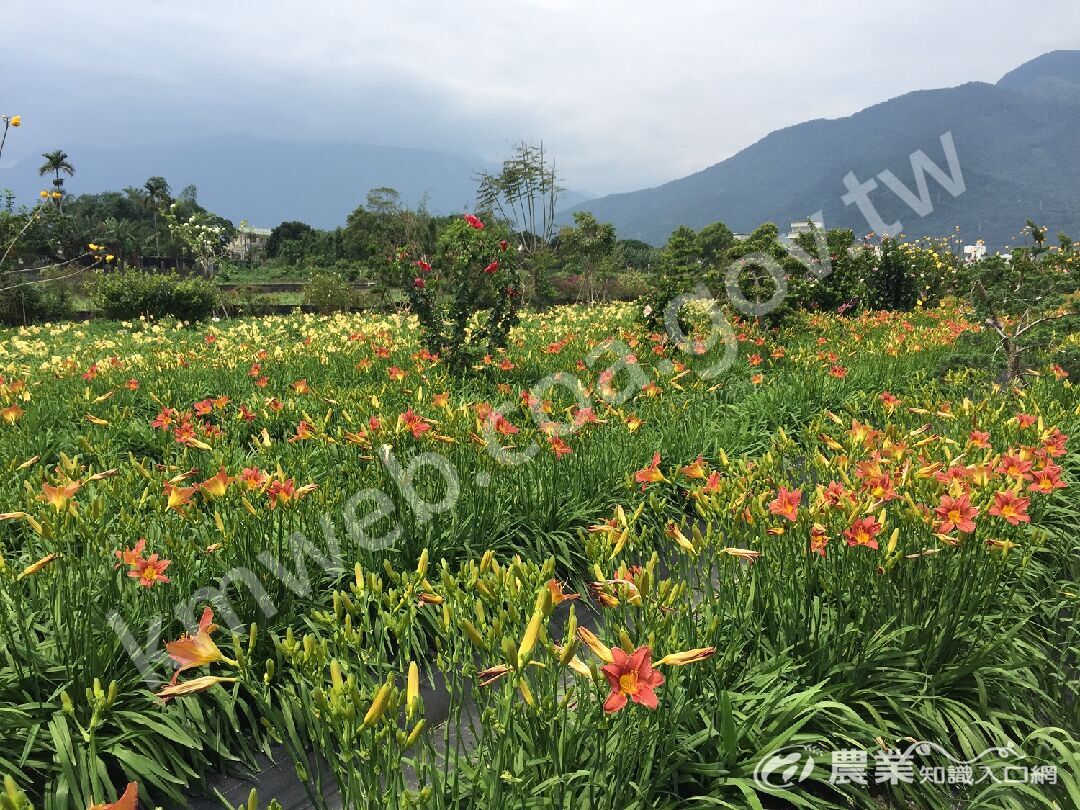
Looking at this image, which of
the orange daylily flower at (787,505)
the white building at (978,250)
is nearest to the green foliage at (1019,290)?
the white building at (978,250)

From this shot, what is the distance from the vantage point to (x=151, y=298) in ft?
47.0

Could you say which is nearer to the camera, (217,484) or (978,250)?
(217,484)

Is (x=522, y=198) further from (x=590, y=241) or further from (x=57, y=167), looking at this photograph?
(x=57, y=167)

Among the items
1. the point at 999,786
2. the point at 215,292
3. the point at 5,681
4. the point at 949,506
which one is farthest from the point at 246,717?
the point at 215,292

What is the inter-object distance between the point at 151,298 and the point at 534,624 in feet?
53.4

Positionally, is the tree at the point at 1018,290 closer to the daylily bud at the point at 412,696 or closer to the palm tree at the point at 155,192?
the daylily bud at the point at 412,696

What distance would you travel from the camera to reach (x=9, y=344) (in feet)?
33.2

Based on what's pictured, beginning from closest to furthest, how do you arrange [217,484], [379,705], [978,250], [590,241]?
[379,705] → [217,484] → [978,250] → [590,241]

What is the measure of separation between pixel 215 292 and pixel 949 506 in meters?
16.6

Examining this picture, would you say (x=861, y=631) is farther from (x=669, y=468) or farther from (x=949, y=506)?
(x=669, y=468)

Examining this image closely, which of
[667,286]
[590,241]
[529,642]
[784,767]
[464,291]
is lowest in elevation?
[784,767]

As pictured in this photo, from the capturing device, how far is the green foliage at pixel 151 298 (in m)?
14.3

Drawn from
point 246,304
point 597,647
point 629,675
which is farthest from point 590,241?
point 629,675

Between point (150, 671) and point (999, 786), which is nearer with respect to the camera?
point (999, 786)
